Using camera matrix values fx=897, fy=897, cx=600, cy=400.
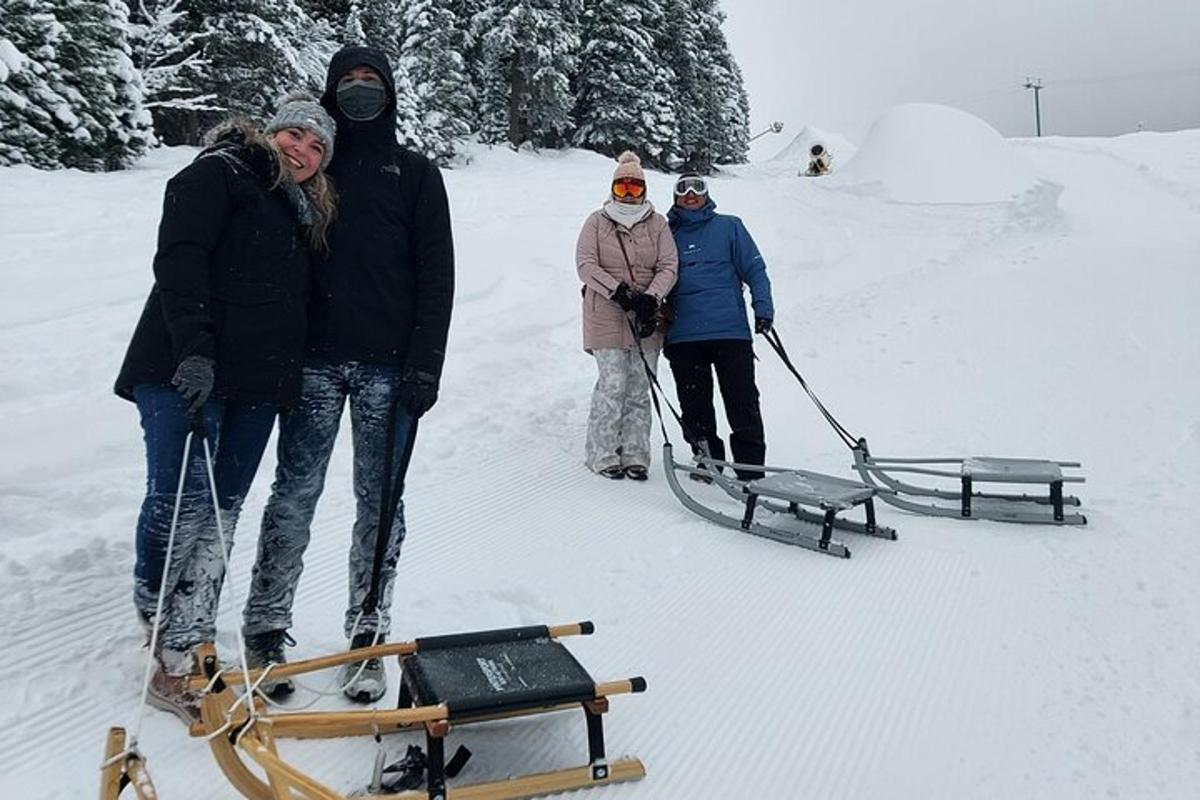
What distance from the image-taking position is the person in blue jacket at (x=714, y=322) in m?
5.74

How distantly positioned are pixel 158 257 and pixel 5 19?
11284mm

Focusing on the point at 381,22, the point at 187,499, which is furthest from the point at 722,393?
the point at 381,22

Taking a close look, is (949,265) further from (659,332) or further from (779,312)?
(659,332)

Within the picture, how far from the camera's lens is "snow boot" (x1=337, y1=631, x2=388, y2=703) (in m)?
2.92

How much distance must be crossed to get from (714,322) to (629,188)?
3.41ft

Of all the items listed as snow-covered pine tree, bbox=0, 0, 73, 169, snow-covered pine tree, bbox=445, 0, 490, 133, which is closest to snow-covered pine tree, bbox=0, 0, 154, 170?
snow-covered pine tree, bbox=0, 0, 73, 169

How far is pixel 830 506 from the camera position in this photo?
4543mm

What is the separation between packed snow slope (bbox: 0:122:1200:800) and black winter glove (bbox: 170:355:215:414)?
102 cm

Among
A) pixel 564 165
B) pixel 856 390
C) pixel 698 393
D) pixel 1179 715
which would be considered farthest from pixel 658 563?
pixel 564 165

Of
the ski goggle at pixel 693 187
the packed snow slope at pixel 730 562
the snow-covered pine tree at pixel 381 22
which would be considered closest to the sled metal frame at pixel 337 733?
the packed snow slope at pixel 730 562

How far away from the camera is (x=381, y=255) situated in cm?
296

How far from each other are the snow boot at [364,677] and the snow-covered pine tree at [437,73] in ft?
65.1

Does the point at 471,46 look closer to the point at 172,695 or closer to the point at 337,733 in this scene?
the point at 172,695

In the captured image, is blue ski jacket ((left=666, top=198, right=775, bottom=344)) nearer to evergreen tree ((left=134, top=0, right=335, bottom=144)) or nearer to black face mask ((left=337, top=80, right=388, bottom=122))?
black face mask ((left=337, top=80, right=388, bottom=122))
